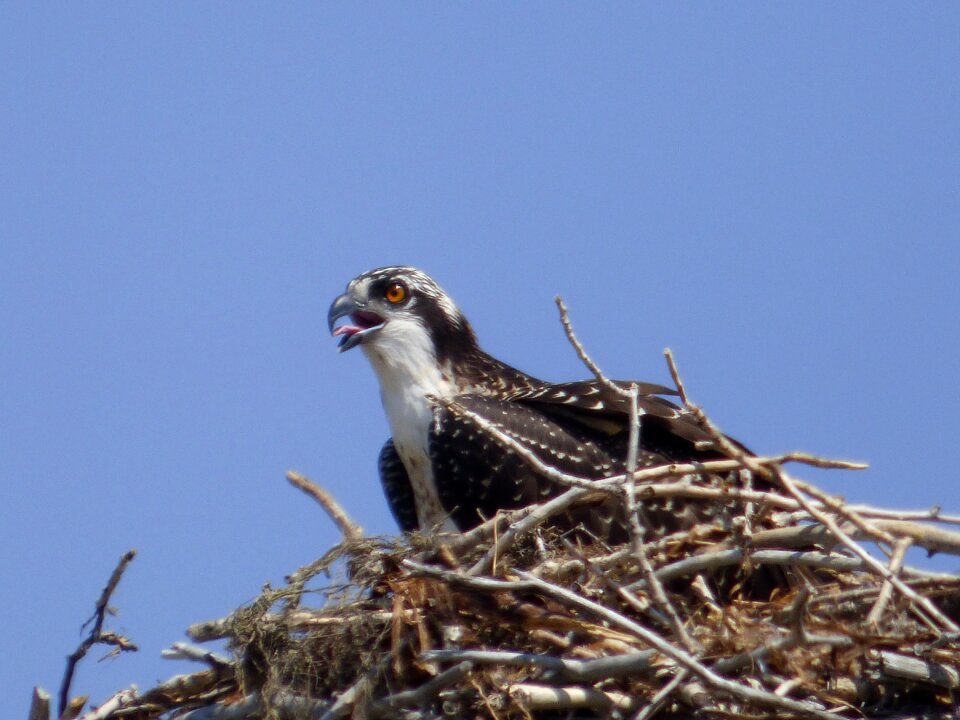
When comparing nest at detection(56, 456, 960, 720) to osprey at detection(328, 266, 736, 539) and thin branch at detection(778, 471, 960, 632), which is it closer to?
thin branch at detection(778, 471, 960, 632)

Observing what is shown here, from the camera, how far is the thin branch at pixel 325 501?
8.48 metres

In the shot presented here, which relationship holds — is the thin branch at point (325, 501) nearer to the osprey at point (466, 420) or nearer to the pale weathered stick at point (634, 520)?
the osprey at point (466, 420)

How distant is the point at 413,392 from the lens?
8.62 meters

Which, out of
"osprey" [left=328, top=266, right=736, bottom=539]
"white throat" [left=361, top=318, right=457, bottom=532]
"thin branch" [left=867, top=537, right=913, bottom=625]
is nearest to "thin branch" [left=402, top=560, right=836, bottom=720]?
"thin branch" [left=867, top=537, right=913, bottom=625]

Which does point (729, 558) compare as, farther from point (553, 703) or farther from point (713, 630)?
point (553, 703)

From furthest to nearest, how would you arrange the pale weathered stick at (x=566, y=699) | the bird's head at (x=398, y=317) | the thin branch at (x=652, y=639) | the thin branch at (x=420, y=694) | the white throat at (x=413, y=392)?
the bird's head at (x=398, y=317) < the white throat at (x=413, y=392) < the thin branch at (x=420, y=694) < the pale weathered stick at (x=566, y=699) < the thin branch at (x=652, y=639)

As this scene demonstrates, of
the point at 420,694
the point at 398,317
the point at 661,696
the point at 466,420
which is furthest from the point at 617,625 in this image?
the point at 398,317

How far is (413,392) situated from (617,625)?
9.45 ft

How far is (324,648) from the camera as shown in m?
6.86

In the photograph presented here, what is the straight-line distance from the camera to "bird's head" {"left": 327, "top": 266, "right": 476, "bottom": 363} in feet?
29.1

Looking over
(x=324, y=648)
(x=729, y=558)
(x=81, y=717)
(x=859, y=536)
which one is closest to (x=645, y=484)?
(x=729, y=558)

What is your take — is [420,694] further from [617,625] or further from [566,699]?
[617,625]

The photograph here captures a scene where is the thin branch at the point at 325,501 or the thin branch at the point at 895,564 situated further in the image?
the thin branch at the point at 325,501

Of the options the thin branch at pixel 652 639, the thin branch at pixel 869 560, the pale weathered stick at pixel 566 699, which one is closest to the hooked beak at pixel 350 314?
the thin branch at pixel 652 639
